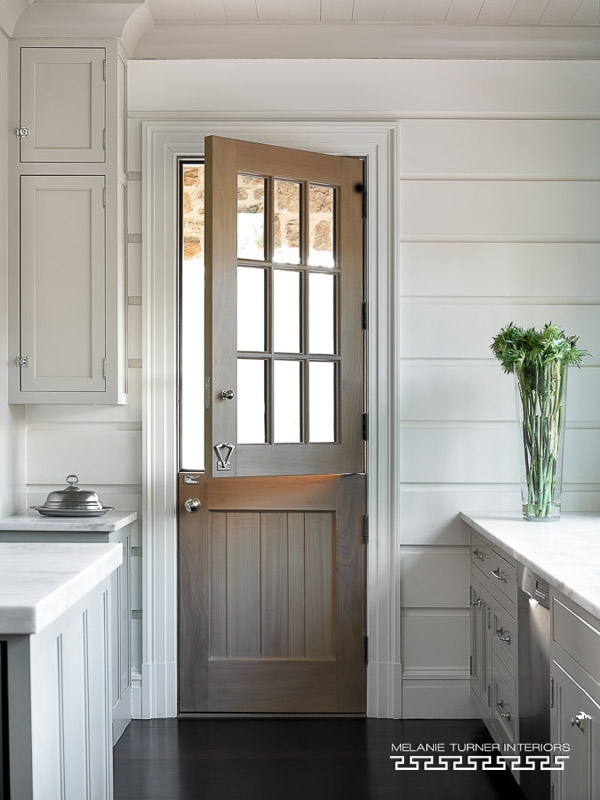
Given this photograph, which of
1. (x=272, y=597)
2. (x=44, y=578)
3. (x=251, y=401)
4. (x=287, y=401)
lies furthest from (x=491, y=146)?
(x=44, y=578)

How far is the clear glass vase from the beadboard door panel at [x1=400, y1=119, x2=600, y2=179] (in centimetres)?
97

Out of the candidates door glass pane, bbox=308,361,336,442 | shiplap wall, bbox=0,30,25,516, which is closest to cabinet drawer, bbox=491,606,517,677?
door glass pane, bbox=308,361,336,442

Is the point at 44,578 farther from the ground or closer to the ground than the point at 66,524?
farther from the ground

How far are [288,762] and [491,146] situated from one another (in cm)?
264

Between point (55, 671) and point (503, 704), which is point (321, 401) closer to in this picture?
point (503, 704)

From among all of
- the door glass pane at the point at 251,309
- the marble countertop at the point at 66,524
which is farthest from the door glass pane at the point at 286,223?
the marble countertop at the point at 66,524

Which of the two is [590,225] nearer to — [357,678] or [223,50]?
[223,50]

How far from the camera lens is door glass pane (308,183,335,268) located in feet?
11.6

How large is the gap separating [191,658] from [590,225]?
8.32 feet

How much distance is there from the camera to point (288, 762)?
10.2ft

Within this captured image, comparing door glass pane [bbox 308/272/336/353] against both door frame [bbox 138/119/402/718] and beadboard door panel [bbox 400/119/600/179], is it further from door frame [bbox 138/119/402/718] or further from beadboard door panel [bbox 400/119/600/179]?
beadboard door panel [bbox 400/119/600/179]

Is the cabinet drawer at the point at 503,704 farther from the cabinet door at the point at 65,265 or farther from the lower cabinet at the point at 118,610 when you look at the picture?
the cabinet door at the point at 65,265

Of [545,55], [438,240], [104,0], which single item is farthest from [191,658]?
[545,55]

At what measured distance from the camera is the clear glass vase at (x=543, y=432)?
3.22m
